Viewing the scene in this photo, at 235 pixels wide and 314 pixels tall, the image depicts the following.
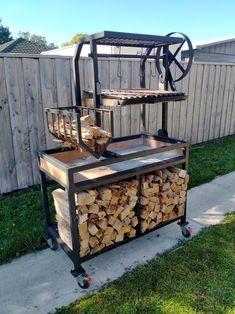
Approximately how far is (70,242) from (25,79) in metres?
2.03

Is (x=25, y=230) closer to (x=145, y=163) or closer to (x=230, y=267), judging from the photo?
(x=145, y=163)

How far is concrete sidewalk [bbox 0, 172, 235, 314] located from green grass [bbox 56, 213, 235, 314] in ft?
0.34

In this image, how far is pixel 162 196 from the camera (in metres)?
2.43

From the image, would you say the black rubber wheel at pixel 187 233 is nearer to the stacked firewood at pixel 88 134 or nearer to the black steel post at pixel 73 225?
the black steel post at pixel 73 225

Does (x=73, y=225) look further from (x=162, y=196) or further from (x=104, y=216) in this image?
(x=162, y=196)

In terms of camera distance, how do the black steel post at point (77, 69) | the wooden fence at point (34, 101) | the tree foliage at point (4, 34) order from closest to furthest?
the black steel post at point (77, 69), the wooden fence at point (34, 101), the tree foliage at point (4, 34)

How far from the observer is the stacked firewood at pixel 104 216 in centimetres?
196

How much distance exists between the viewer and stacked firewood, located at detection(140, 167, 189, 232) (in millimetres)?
2316

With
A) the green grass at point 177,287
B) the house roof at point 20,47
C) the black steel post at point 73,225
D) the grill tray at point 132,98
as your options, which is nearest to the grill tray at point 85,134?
the grill tray at point 132,98

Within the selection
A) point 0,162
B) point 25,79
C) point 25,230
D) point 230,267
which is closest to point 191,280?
point 230,267

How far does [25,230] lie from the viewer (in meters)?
2.60

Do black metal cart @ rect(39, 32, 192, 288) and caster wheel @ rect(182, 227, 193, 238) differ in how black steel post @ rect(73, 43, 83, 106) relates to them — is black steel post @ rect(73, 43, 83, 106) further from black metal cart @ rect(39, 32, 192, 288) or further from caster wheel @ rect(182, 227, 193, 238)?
caster wheel @ rect(182, 227, 193, 238)

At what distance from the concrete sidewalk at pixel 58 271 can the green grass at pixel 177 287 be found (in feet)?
0.34

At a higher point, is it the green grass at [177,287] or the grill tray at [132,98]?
the grill tray at [132,98]
